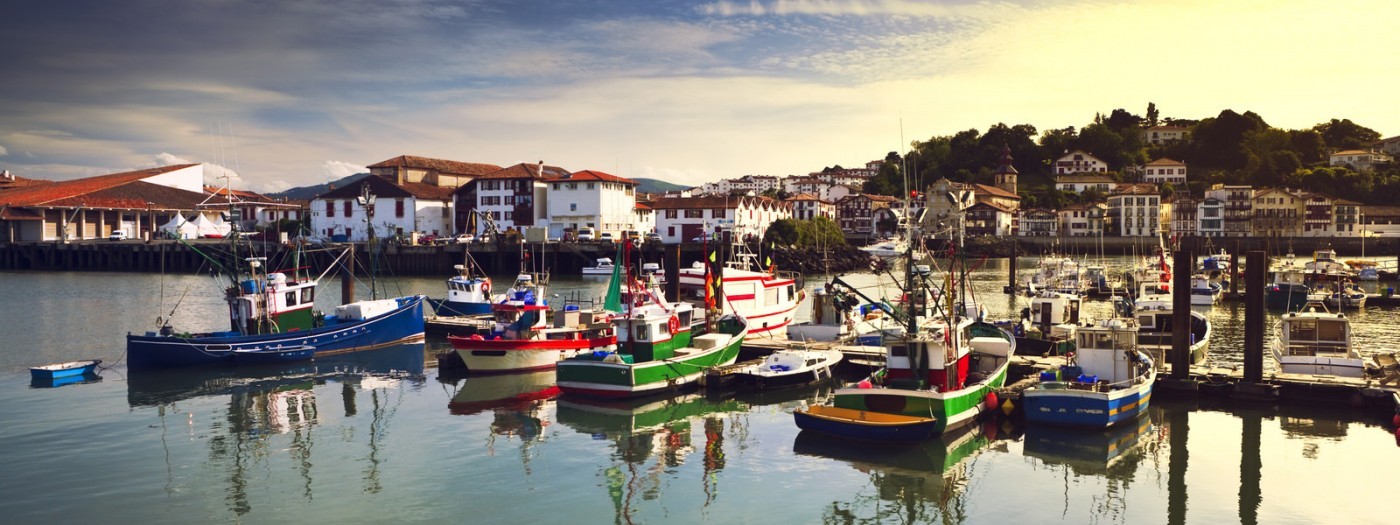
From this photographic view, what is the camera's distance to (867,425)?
1959cm

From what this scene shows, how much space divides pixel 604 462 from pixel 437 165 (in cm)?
9343

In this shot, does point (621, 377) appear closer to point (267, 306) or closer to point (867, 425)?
point (867, 425)

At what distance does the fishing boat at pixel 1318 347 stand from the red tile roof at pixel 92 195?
102 m

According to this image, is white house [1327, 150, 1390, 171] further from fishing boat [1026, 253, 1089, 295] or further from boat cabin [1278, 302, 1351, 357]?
boat cabin [1278, 302, 1351, 357]

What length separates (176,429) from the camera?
2223cm

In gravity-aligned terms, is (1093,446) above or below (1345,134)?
below

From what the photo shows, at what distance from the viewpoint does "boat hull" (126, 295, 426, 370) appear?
29.4 metres

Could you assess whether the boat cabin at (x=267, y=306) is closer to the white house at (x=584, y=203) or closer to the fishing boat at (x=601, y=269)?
the fishing boat at (x=601, y=269)

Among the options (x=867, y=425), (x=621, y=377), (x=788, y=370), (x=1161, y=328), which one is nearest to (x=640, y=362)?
(x=621, y=377)

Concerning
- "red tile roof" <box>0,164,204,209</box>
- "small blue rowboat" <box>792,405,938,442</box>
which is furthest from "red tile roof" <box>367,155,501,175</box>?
"small blue rowboat" <box>792,405,938,442</box>

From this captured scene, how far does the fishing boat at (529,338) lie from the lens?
28750 millimetres

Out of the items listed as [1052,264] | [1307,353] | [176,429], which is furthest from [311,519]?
[1052,264]

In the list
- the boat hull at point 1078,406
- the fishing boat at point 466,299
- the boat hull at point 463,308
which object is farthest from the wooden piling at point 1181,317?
the boat hull at point 463,308

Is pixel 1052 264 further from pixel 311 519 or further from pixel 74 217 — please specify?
pixel 74 217
